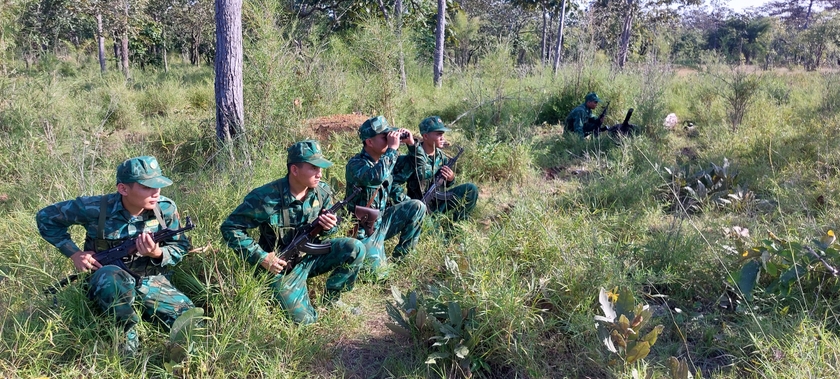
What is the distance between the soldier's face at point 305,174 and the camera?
2709 millimetres

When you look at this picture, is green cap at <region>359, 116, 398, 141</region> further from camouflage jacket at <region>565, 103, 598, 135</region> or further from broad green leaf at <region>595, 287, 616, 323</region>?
camouflage jacket at <region>565, 103, 598, 135</region>

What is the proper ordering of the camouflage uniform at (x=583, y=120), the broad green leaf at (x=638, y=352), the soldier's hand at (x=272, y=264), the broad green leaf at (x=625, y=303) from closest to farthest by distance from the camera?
the broad green leaf at (x=638, y=352), the broad green leaf at (x=625, y=303), the soldier's hand at (x=272, y=264), the camouflage uniform at (x=583, y=120)

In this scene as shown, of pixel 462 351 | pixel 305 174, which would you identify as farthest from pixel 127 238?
pixel 462 351

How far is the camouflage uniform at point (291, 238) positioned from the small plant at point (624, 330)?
1357mm

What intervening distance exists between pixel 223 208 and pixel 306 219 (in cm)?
86

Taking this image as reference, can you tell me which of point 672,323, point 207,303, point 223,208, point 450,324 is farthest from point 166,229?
point 672,323

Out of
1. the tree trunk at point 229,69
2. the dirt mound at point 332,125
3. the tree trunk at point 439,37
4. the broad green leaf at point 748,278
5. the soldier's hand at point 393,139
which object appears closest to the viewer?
the broad green leaf at point 748,278

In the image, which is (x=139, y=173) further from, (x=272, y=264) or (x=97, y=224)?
(x=272, y=264)

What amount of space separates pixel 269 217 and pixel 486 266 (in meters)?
1.21

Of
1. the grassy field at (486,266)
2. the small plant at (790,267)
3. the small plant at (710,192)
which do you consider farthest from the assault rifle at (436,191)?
the small plant at (790,267)

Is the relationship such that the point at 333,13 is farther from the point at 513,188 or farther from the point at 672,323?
the point at 672,323

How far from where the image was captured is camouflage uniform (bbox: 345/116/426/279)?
3.29m

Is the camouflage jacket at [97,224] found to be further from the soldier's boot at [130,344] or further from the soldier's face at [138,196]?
the soldier's boot at [130,344]

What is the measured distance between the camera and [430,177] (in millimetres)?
4031
